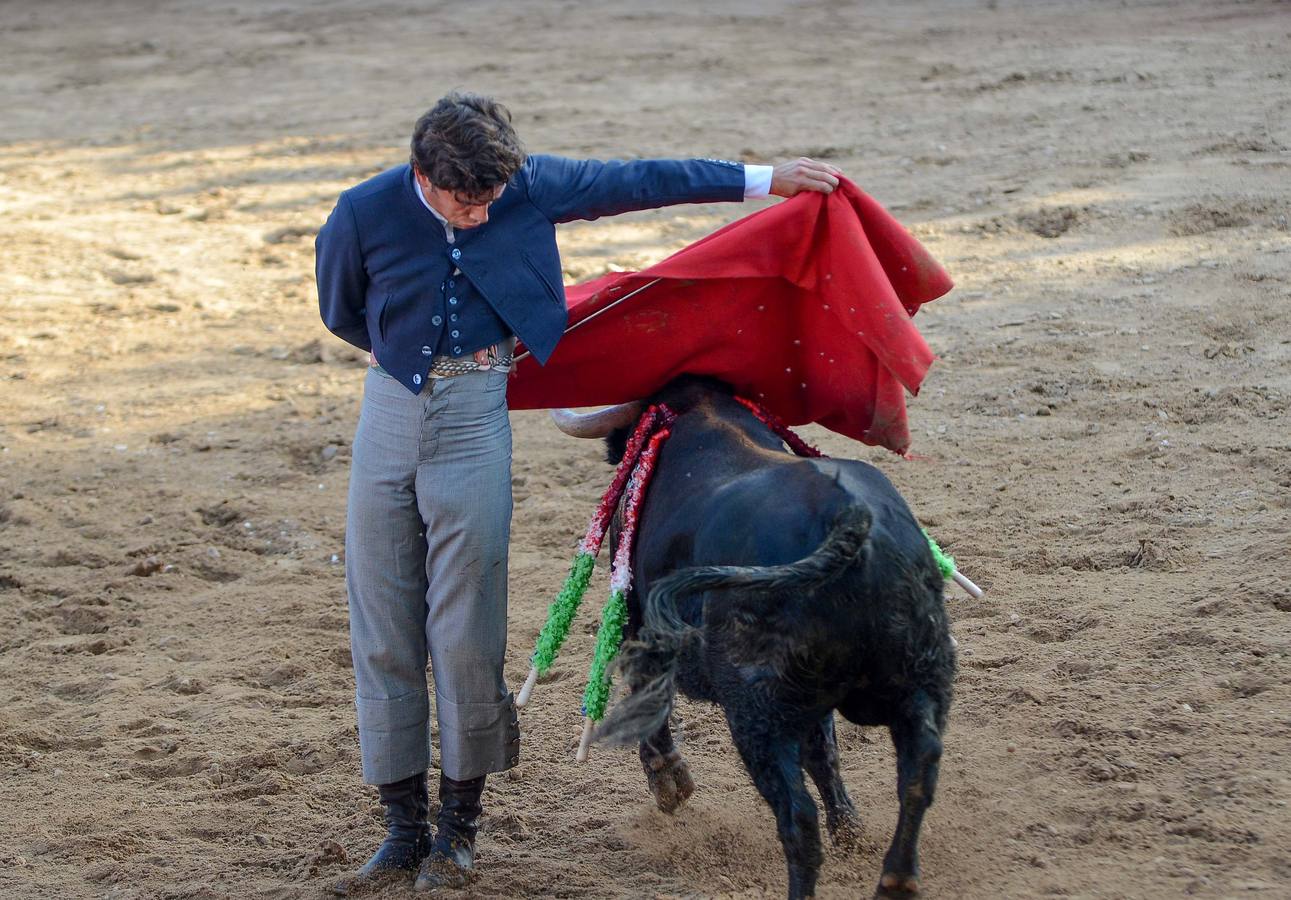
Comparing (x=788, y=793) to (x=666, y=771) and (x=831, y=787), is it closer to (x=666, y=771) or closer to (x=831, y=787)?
(x=831, y=787)

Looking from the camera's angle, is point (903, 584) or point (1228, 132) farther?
point (1228, 132)

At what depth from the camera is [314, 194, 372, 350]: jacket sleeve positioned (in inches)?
125

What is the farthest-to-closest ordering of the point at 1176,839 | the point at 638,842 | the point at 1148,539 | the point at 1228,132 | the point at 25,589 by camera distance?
the point at 1228,132 < the point at 25,589 < the point at 1148,539 < the point at 638,842 < the point at 1176,839

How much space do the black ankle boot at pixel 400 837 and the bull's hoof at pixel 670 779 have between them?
599 millimetres

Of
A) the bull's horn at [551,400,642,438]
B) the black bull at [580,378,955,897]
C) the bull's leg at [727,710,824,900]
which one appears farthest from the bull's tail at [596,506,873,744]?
the bull's horn at [551,400,642,438]

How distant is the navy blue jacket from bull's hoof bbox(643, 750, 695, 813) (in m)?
1.14

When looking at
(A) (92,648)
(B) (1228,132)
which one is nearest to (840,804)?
(A) (92,648)

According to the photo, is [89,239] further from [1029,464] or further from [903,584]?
[903,584]

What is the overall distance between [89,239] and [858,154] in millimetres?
4993

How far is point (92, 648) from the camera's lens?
16.4 ft

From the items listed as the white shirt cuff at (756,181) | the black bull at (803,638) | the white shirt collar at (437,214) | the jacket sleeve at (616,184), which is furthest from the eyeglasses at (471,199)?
the black bull at (803,638)

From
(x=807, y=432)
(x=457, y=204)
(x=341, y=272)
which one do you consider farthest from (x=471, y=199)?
(x=807, y=432)

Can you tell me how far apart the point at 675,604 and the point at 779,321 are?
3.73 ft

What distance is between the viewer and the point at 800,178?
11.4ft
